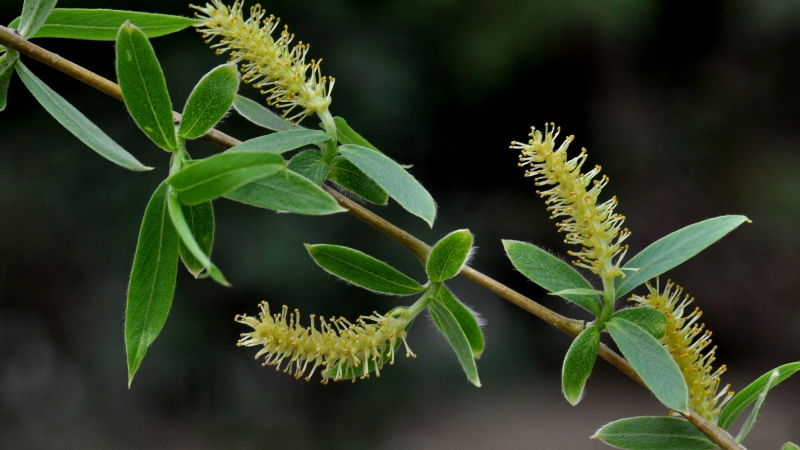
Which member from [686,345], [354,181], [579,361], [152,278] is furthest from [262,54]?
[686,345]

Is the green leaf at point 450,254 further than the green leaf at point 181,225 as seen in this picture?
Yes

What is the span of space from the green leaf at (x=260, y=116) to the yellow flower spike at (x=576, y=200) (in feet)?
0.92

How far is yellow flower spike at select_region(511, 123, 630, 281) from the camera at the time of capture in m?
0.77

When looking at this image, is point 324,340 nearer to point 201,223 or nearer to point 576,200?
point 201,223

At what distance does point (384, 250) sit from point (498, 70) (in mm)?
1780

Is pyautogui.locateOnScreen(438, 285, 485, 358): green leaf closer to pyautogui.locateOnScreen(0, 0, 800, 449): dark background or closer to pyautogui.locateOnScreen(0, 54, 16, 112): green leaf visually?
pyautogui.locateOnScreen(0, 54, 16, 112): green leaf

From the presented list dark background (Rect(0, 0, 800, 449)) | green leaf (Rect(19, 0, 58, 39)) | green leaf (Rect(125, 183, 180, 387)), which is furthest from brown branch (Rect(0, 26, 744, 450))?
dark background (Rect(0, 0, 800, 449))

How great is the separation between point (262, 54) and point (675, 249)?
516mm

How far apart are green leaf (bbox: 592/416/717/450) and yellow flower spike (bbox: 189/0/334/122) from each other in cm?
51

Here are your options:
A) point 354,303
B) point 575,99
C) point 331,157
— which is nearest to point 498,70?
point 575,99

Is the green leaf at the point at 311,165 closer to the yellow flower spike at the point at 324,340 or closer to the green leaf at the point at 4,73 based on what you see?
the yellow flower spike at the point at 324,340

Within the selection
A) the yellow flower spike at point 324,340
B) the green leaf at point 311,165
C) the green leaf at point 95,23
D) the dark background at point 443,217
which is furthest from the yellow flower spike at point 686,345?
the dark background at point 443,217

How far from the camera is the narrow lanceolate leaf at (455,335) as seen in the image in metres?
0.74

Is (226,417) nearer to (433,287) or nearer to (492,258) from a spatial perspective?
(492,258)
